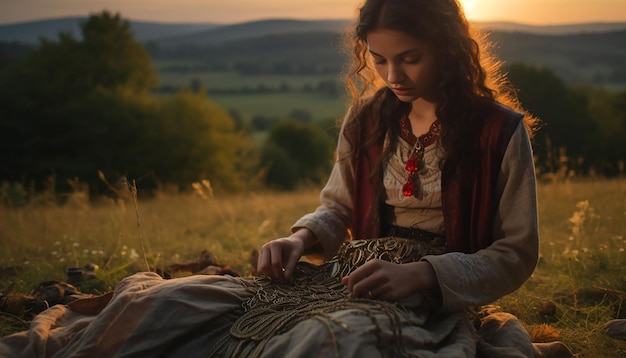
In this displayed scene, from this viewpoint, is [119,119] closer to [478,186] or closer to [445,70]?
[445,70]

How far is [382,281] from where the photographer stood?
274 centimetres

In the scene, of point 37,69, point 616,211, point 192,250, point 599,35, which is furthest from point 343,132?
point 599,35

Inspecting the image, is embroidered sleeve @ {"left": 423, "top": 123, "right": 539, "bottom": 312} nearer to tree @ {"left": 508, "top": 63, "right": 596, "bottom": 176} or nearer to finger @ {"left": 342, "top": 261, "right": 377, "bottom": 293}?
finger @ {"left": 342, "top": 261, "right": 377, "bottom": 293}

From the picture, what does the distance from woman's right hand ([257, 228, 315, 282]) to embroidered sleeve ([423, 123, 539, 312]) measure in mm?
750

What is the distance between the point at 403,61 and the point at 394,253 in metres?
0.86

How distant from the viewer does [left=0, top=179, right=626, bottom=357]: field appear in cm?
436

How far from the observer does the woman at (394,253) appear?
2.64 meters

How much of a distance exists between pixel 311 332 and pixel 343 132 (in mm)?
1608

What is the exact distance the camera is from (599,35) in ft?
203

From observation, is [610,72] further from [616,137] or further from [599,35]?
[616,137]

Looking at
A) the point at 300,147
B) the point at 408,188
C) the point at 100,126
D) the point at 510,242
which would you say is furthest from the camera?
the point at 300,147

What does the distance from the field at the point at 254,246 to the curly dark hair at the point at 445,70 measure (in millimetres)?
1376

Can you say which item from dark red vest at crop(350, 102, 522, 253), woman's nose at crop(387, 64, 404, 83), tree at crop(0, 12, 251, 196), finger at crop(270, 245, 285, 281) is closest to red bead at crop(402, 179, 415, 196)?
dark red vest at crop(350, 102, 522, 253)

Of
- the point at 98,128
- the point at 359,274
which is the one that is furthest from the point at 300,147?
the point at 359,274
